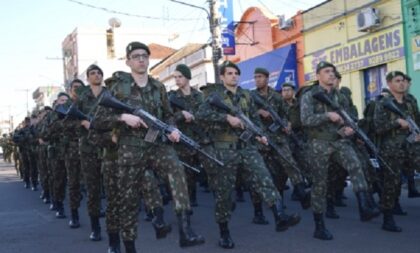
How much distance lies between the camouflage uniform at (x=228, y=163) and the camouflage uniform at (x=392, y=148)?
1.45 meters

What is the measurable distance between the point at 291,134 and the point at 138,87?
168 inches

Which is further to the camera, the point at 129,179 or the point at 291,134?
the point at 291,134

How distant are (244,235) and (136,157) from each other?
2023 mm

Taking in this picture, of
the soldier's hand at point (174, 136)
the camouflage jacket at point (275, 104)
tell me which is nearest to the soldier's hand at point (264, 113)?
the camouflage jacket at point (275, 104)

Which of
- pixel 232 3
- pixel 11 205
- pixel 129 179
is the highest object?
pixel 232 3

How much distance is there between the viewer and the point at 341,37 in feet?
56.1

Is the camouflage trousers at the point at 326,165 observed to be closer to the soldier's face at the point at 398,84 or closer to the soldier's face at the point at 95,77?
the soldier's face at the point at 398,84

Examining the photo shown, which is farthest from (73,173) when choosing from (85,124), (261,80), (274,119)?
(261,80)

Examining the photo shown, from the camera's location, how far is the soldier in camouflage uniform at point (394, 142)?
614cm

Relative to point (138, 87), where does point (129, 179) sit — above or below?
below

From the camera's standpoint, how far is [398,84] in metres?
6.41

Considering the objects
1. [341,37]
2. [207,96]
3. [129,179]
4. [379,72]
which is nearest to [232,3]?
[341,37]

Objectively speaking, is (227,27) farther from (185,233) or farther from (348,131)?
(185,233)

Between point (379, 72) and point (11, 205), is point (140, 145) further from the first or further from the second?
point (379, 72)
